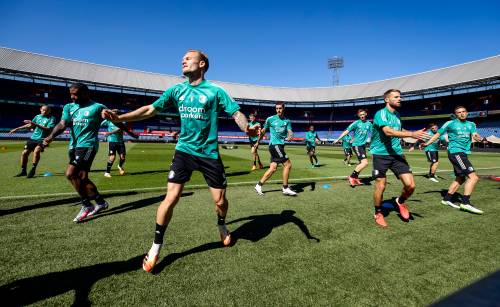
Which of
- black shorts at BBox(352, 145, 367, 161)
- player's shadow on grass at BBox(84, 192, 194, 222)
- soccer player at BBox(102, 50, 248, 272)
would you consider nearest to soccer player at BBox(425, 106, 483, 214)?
black shorts at BBox(352, 145, 367, 161)

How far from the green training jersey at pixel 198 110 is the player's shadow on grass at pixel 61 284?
1.55 metres

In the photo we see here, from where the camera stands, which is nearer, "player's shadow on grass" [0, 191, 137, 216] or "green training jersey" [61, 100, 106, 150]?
"player's shadow on grass" [0, 191, 137, 216]

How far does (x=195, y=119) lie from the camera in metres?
3.32

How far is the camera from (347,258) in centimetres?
329

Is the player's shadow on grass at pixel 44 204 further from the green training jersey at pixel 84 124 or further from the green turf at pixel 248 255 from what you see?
the green training jersey at pixel 84 124

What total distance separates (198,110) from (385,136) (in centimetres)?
366

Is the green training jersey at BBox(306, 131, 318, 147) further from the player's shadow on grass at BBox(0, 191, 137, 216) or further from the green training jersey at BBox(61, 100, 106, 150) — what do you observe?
the green training jersey at BBox(61, 100, 106, 150)

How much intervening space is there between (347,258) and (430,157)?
9.02 m

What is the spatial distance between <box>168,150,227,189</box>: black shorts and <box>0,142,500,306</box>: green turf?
951 millimetres

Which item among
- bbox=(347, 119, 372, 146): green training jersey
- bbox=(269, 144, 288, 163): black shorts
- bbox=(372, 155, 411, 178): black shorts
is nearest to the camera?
bbox=(372, 155, 411, 178): black shorts

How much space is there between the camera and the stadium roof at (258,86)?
4778cm

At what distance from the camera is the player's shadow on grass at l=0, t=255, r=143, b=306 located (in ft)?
7.86

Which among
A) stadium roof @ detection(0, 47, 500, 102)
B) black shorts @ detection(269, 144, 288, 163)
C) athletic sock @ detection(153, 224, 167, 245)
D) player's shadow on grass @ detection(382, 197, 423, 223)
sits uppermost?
stadium roof @ detection(0, 47, 500, 102)

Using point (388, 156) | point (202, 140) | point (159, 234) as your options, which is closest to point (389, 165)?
point (388, 156)
